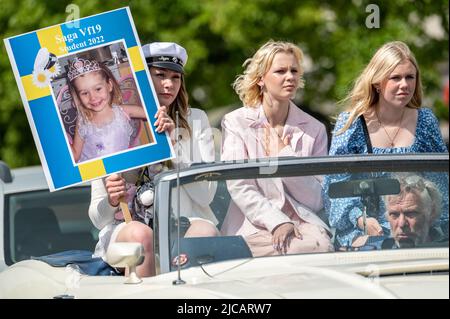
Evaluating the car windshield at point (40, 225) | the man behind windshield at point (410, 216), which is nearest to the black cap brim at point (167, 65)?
the man behind windshield at point (410, 216)

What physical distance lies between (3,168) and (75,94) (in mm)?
2667

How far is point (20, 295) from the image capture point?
17.0 ft

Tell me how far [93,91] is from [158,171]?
0.51m

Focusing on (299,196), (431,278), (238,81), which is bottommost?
(431,278)

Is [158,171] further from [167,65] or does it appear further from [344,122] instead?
[344,122]

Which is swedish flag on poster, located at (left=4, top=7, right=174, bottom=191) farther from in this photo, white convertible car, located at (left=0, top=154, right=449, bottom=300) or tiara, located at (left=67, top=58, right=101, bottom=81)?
white convertible car, located at (left=0, top=154, right=449, bottom=300)

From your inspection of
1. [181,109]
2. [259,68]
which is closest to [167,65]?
[181,109]

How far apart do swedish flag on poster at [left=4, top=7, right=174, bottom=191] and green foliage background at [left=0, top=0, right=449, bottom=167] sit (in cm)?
855

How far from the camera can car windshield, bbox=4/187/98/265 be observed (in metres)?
7.44

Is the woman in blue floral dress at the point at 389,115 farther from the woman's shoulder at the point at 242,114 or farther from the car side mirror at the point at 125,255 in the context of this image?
the car side mirror at the point at 125,255

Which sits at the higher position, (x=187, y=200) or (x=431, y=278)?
(x=187, y=200)

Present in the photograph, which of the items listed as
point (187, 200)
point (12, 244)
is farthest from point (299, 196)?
point (12, 244)

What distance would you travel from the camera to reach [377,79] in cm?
568
